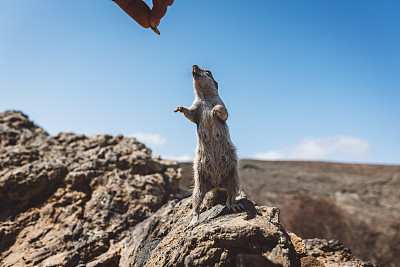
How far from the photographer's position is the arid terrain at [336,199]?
15.4 m

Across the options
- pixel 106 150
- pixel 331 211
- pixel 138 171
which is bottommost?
pixel 331 211

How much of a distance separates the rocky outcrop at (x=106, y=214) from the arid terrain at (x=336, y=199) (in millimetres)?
8869

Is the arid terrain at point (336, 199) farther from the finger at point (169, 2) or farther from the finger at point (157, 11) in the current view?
the finger at point (169, 2)

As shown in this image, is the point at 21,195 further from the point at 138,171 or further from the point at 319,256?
the point at 319,256

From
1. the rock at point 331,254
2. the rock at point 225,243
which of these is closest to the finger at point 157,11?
the rock at point 225,243

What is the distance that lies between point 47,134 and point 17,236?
316cm

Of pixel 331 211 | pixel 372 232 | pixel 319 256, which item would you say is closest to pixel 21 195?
pixel 319 256

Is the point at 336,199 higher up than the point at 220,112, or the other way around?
the point at 220,112

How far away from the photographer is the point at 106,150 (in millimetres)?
6887

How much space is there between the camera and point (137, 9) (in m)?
2.82

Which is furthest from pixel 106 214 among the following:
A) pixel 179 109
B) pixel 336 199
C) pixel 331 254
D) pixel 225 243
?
pixel 336 199

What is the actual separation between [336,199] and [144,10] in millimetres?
20566

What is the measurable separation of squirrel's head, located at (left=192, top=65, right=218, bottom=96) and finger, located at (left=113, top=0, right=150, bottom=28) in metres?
1.66

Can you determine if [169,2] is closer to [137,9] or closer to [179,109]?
[137,9]
